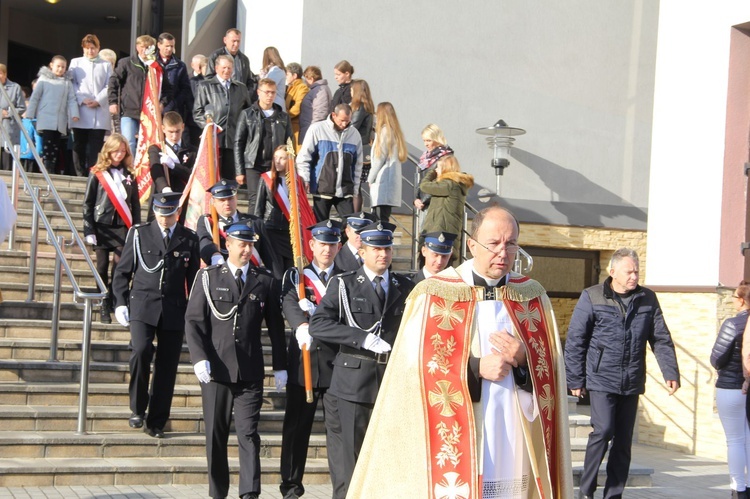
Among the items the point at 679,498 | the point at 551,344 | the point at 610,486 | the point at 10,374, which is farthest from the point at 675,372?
the point at 10,374

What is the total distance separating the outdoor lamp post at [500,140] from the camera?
54.2ft

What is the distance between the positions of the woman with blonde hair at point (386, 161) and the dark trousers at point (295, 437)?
14.8 feet

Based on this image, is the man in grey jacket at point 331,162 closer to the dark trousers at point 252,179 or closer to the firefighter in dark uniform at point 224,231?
the dark trousers at point 252,179

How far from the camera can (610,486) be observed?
9.02 metres

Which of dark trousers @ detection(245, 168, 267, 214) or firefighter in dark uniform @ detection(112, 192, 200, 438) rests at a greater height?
dark trousers @ detection(245, 168, 267, 214)

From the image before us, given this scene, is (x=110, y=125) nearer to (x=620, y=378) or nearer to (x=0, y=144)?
(x=0, y=144)

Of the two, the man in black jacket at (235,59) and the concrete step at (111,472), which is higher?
the man in black jacket at (235,59)

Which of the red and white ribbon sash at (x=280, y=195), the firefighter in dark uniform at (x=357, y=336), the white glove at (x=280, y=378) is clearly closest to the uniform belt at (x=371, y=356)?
the firefighter in dark uniform at (x=357, y=336)

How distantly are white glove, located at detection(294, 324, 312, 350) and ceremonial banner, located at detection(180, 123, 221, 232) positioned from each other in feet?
9.22

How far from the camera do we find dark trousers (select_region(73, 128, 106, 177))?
14359mm

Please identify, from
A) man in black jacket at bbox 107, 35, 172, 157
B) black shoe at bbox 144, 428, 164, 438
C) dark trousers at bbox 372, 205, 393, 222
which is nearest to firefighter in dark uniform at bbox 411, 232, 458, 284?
black shoe at bbox 144, 428, 164, 438

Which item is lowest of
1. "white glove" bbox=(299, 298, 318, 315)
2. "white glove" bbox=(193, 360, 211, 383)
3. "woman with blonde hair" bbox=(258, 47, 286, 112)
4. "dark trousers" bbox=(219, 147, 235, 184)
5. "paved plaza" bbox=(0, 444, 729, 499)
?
"paved plaza" bbox=(0, 444, 729, 499)

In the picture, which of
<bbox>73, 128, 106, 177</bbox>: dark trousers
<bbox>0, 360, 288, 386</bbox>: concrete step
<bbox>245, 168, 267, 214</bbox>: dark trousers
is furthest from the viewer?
<bbox>73, 128, 106, 177</bbox>: dark trousers

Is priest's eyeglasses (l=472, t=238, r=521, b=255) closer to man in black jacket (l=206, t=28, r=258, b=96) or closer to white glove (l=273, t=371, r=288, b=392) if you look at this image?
white glove (l=273, t=371, r=288, b=392)
